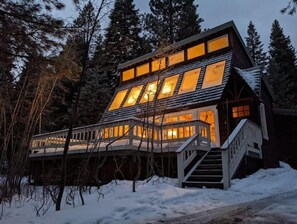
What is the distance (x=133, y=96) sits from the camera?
1569 cm

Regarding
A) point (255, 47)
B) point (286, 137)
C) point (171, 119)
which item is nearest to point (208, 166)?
point (171, 119)

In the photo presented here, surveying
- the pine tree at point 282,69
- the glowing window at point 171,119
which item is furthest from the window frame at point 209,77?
the pine tree at point 282,69

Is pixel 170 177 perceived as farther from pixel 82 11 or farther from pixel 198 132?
pixel 82 11

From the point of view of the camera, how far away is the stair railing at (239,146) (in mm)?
7461

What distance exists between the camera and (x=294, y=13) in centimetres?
488

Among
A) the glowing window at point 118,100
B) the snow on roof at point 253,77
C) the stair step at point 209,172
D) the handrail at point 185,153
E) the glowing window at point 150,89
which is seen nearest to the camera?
the handrail at point 185,153

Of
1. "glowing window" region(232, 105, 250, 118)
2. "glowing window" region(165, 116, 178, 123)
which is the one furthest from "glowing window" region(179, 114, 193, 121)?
"glowing window" region(232, 105, 250, 118)

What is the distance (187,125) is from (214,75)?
4242mm

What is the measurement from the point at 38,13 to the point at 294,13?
4.60m

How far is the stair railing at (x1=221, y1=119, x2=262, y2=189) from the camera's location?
746cm

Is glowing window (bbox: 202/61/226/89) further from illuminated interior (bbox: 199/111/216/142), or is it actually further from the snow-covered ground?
the snow-covered ground

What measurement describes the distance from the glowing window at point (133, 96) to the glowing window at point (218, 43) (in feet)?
14.5

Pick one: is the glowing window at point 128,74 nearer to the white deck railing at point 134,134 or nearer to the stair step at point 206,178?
the white deck railing at point 134,134

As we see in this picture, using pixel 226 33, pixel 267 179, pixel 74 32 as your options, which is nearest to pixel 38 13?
pixel 74 32
